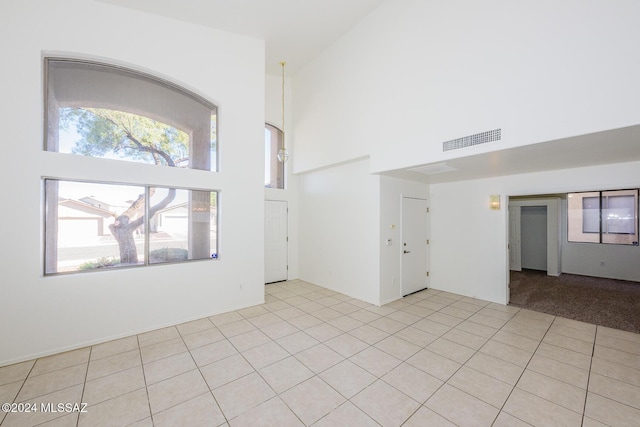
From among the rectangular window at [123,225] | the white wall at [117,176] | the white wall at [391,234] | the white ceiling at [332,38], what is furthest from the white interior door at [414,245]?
the rectangular window at [123,225]

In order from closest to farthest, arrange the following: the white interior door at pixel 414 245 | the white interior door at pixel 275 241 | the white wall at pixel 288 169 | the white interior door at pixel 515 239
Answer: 1. the white interior door at pixel 414 245
2. the white interior door at pixel 275 241
3. the white wall at pixel 288 169
4. the white interior door at pixel 515 239

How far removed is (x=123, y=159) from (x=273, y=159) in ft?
11.2

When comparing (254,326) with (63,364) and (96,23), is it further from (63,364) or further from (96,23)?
(96,23)

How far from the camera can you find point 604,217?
6719 mm

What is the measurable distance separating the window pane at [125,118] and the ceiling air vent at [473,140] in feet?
12.3

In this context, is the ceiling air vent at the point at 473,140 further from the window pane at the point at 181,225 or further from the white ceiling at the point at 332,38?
the window pane at the point at 181,225

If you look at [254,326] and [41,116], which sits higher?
[41,116]

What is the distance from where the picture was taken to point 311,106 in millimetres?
5965

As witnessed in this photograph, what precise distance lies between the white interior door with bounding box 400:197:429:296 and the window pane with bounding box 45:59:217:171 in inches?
156

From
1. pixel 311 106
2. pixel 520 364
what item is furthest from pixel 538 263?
pixel 311 106

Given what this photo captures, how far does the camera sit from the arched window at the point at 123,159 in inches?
129

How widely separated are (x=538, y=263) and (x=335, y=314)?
7287 millimetres

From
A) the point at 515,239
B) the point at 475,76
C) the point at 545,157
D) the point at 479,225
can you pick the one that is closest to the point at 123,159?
the point at 475,76

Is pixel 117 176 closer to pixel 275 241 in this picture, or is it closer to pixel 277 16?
pixel 275 241
